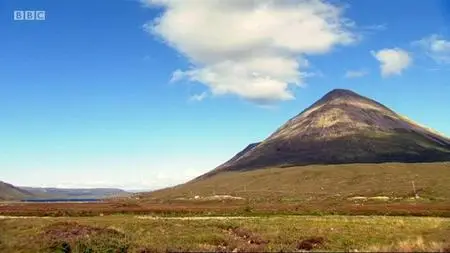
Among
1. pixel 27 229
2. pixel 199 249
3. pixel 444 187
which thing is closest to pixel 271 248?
pixel 199 249

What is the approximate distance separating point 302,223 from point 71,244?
88.3 feet

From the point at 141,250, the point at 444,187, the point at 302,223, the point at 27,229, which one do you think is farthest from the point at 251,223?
the point at 444,187

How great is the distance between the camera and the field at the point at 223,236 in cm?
4047

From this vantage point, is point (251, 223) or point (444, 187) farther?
point (444, 187)

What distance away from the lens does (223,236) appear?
154 feet

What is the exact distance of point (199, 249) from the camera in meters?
37.4

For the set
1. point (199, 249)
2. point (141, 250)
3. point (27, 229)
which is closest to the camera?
point (199, 249)

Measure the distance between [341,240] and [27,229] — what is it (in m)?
33.5

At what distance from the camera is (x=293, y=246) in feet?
133

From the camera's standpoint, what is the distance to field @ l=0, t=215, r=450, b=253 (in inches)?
1593

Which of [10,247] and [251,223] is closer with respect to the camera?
[10,247]

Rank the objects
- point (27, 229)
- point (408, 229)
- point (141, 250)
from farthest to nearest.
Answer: point (27, 229) < point (408, 229) < point (141, 250)

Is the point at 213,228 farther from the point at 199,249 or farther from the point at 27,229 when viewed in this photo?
the point at 27,229

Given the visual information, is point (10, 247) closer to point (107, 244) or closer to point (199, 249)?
point (107, 244)
